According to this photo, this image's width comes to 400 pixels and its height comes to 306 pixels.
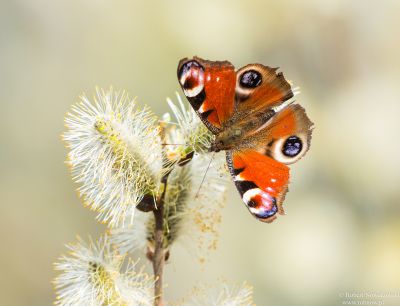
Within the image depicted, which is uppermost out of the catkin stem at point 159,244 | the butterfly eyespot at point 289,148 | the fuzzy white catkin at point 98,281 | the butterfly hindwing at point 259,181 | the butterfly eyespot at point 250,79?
the butterfly eyespot at point 250,79

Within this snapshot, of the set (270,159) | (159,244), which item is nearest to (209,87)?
(270,159)

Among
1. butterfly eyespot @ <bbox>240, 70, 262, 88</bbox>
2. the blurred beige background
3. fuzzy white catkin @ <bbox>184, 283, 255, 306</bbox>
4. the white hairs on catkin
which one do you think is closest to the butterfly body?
butterfly eyespot @ <bbox>240, 70, 262, 88</bbox>

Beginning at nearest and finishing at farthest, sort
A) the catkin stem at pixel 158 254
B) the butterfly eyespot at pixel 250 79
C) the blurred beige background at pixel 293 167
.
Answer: the catkin stem at pixel 158 254 < the butterfly eyespot at pixel 250 79 < the blurred beige background at pixel 293 167

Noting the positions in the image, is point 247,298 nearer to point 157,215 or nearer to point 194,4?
point 157,215

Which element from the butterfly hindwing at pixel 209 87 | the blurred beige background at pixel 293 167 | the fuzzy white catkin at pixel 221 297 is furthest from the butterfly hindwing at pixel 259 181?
the blurred beige background at pixel 293 167

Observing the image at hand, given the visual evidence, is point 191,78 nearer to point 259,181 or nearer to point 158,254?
point 259,181

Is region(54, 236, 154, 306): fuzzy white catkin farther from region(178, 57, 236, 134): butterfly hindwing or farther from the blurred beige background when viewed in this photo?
the blurred beige background

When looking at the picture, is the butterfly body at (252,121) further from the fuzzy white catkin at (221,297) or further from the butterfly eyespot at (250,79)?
the fuzzy white catkin at (221,297)

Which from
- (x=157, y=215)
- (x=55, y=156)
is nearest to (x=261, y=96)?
(x=157, y=215)
